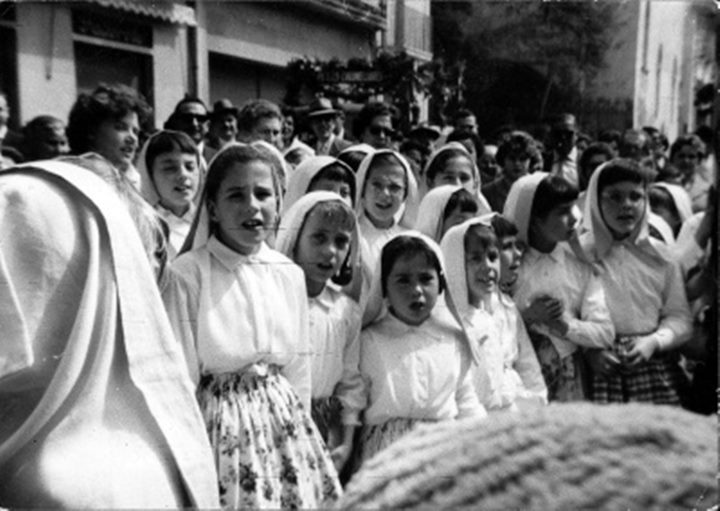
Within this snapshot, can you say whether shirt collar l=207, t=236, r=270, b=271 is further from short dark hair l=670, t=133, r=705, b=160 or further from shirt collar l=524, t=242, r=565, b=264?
short dark hair l=670, t=133, r=705, b=160

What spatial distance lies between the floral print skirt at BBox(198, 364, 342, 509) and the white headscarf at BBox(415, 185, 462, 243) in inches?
53.9

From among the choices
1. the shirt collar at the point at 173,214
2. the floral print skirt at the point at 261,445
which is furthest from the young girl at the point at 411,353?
the shirt collar at the point at 173,214

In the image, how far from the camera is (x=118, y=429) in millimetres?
1226

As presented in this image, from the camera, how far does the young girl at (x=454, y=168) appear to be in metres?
3.93

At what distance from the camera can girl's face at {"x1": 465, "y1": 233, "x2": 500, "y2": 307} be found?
8.95ft

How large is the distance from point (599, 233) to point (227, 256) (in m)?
1.49

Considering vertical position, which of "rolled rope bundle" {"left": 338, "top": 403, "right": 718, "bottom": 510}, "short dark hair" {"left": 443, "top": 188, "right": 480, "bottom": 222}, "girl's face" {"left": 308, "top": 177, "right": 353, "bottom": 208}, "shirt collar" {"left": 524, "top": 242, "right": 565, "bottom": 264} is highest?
"girl's face" {"left": 308, "top": 177, "right": 353, "bottom": 208}

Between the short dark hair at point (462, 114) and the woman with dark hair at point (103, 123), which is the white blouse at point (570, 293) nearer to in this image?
the short dark hair at point (462, 114)

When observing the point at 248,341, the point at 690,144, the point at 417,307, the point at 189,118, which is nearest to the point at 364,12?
the point at 417,307

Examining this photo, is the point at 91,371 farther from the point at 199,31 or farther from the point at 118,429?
the point at 199,31

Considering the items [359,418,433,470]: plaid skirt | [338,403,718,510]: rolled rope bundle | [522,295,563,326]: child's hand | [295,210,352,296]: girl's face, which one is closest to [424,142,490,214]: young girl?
[522,295,563,326]: child's hand

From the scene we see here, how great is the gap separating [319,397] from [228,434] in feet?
1.33

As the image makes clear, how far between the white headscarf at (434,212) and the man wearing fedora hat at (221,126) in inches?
46.9

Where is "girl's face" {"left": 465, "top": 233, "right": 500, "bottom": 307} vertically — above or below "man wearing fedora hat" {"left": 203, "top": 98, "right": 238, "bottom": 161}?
below
